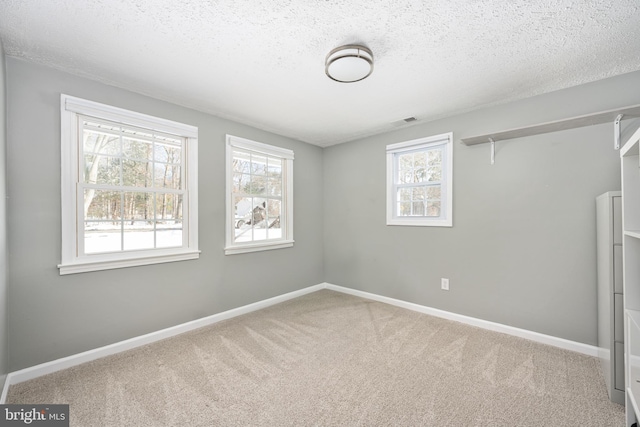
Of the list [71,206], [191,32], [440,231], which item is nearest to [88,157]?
[71,206]

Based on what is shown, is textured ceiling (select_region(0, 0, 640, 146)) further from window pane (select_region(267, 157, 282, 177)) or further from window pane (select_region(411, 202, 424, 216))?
window pane (select_region(411, 202, 424, 216))

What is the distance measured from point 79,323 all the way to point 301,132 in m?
3.12

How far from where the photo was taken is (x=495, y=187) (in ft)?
9.44

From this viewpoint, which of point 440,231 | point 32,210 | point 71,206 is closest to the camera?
point 32,210

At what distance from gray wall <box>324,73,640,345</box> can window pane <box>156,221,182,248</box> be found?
2554 mm

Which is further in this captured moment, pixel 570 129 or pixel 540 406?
pixel 570 129

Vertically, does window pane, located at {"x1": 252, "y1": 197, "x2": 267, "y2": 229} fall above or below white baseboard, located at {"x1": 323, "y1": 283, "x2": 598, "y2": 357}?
above

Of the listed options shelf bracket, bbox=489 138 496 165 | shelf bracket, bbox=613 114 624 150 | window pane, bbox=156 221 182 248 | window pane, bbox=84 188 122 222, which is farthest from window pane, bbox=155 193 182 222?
shelf bracket, bbox=613 114 624 150

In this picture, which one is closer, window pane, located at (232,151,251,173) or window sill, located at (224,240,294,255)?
window sill, located at (224,240,294,255)

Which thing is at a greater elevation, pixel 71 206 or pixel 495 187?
pixel 495 187

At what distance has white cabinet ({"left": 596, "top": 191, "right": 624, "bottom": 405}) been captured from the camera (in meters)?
A: 1.76

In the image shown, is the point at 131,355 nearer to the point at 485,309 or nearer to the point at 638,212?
the point at 485,309

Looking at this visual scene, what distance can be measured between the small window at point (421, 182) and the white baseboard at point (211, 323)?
1075mm

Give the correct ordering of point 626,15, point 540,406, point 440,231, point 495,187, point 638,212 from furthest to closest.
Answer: point 440,231
point 495,187
point 540,406
point 626,15
point 638,212
